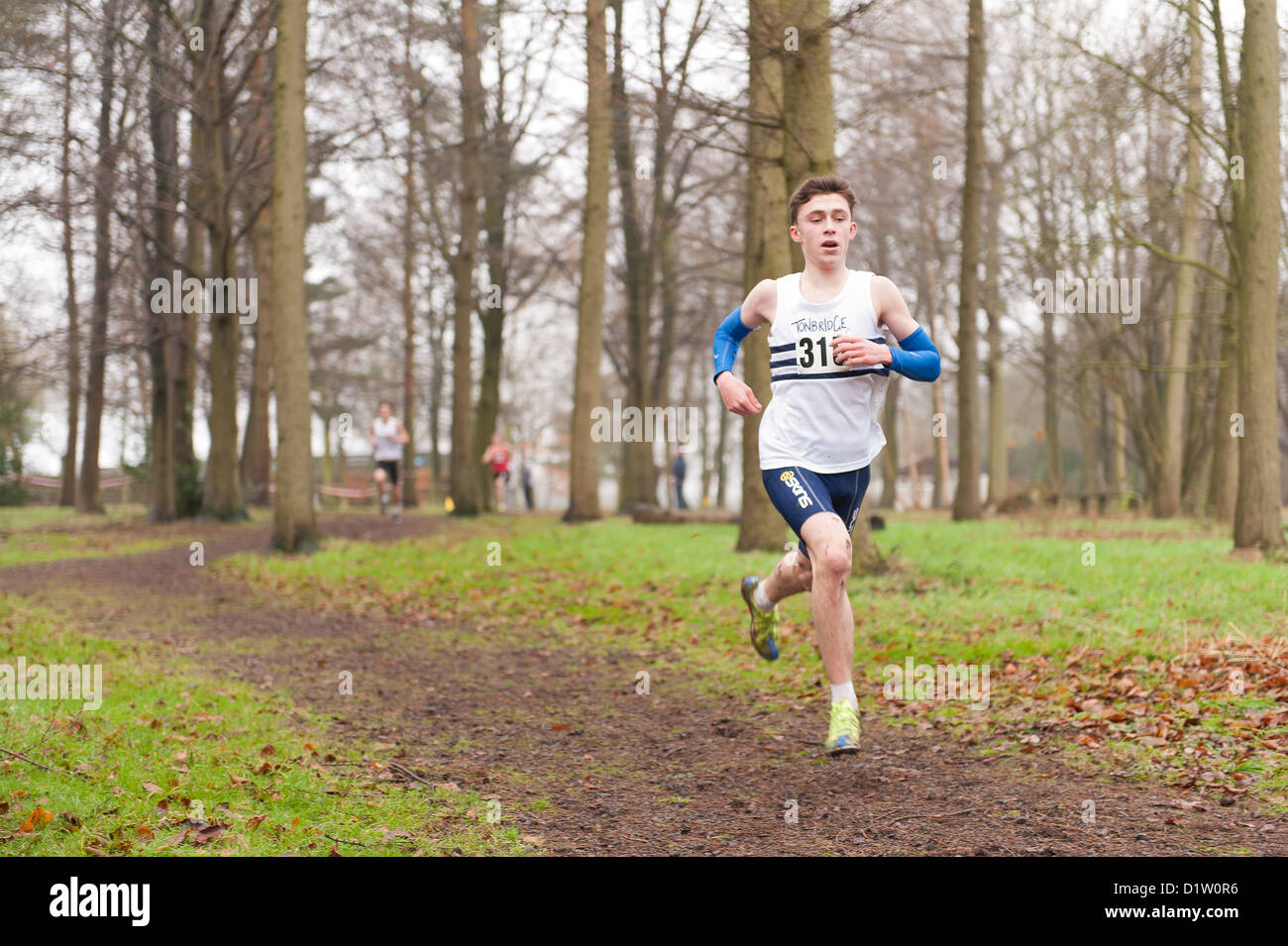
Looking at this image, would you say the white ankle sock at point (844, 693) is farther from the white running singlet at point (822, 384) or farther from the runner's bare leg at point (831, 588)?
the white running singlet at point (822, 384)

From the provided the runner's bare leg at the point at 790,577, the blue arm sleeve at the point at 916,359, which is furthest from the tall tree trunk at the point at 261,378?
the blue arm sleeve at the point at 916,359

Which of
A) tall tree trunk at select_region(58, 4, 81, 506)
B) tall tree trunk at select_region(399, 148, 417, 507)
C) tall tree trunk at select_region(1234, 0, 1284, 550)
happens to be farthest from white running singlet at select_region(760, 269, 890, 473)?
tall tree trunk at select_region(399, 148, 417, 507)

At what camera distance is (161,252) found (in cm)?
1938

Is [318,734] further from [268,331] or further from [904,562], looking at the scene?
[268,331]

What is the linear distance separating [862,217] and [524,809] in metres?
27.3

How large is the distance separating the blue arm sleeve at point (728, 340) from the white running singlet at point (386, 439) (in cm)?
1523

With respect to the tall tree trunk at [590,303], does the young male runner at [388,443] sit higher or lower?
lower

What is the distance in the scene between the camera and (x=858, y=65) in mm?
17266

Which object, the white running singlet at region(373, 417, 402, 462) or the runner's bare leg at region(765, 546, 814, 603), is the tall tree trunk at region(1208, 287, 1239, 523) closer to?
the runner's bare leg at region(765, 546, 814, 603)

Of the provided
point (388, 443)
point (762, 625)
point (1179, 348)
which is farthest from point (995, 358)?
point (762, 625)

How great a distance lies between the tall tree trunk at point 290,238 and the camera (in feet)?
45.4

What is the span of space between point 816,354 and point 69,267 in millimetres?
26184

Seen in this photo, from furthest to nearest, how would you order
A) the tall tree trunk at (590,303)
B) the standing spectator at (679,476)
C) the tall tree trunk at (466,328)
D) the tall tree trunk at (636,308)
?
the standing spectator at (679,476) → the tall tree trunk at (636,308) → the tall tree trunk at (466,328) → the tall tree trunk at (590,303)

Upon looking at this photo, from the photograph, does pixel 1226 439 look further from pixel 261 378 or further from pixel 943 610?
pixel 261 378
